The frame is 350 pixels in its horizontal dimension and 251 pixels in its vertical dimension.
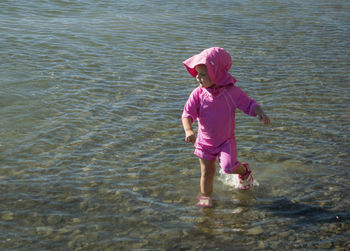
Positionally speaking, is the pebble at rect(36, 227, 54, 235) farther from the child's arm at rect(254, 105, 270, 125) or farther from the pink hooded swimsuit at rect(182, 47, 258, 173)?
the child's arm at rect(254, 105, 270, 125)

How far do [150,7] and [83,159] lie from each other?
33.5ft

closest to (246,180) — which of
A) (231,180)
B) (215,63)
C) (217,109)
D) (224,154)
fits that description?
(231,180)

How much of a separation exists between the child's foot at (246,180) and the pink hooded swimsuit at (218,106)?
40cm

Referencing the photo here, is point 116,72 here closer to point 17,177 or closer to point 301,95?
point 301,95

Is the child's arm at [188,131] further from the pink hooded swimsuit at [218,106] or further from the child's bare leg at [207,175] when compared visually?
the child's bare leg at [207,175]

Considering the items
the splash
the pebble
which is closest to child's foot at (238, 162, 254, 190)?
the splash

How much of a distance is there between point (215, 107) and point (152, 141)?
6.47ft

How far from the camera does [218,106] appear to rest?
15.8 feet

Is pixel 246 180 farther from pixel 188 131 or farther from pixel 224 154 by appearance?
pixel 188 131

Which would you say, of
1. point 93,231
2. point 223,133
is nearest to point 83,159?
point 93,231

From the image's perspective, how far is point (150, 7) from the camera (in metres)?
15.3

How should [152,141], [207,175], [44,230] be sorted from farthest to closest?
[152,141] < [207,175] < [44,230]

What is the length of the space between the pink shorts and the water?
52cm

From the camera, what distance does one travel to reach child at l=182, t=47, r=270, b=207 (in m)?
4.66
